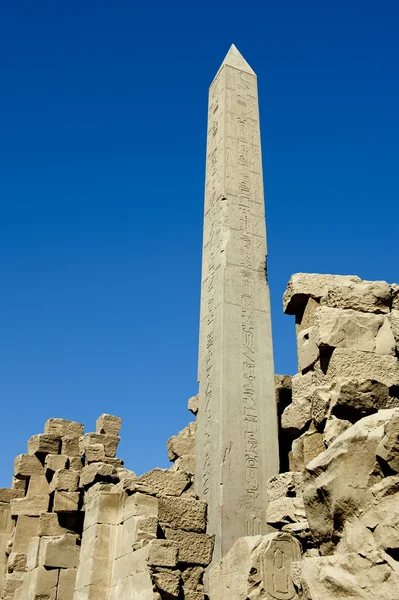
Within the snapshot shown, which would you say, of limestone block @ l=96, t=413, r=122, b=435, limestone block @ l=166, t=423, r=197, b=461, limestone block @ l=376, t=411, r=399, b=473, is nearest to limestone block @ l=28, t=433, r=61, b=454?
limestone block @ l=96, t=413, r=122, b=435

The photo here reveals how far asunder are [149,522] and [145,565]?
388 mm

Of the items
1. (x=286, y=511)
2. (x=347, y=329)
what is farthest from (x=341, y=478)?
(x=286, y=511)

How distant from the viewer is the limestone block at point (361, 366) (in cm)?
392

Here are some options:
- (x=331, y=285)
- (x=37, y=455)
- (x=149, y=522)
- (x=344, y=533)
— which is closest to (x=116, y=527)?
(x=149, y=522)

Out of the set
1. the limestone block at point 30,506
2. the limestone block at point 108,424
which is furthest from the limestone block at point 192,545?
the limestone block at point 30,506

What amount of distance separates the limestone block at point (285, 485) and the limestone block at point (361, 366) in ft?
2.35

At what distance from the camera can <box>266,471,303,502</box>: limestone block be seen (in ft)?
14.2

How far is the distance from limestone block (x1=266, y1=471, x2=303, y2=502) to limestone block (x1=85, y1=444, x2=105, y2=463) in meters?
5.23

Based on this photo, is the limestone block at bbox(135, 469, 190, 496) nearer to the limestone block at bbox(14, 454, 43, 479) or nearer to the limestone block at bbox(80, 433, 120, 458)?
the limestone block at bbox(80, 433, 120, 458)

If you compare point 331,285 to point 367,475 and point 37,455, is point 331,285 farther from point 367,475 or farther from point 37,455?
point 37,455

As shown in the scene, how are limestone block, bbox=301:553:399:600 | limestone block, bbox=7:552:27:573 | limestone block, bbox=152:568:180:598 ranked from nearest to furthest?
limestone block, bbox=301:553:399:600, limestone block, bbox=152:568:180:598, limestone block, bbox=7:552:27:573

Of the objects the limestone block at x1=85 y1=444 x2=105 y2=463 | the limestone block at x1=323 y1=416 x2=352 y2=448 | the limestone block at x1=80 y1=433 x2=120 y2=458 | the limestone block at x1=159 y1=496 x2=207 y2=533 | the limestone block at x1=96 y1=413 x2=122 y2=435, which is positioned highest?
the limestone block at x1=96 y1=413 x2=122 y2=435

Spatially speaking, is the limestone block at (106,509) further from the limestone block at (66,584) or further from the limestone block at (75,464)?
the limestone block at (75,464)

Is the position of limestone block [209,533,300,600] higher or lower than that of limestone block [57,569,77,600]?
lower
